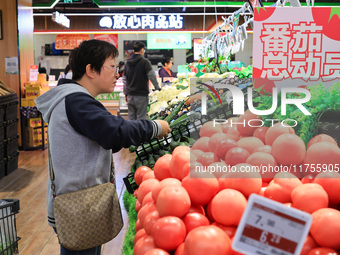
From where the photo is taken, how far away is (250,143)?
1450 mm

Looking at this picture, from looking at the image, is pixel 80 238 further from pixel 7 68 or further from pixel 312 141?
pixel 7 68

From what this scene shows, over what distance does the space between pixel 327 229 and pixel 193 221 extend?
403 mm

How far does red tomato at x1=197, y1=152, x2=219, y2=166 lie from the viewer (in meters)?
1.48

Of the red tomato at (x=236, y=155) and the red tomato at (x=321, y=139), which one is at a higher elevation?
the red tomato at (x=321, y=139)

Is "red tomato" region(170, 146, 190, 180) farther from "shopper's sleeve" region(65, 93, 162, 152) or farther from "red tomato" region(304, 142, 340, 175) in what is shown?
"red tomato" region(304, 142, 340, 175)

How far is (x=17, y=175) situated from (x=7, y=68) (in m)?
2.34

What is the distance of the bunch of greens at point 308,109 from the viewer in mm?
1438

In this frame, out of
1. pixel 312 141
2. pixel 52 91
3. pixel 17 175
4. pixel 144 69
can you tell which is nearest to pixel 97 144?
pixel 52 91

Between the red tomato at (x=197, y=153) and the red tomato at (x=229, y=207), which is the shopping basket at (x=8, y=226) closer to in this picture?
the red tomato at (x=197, y=153)

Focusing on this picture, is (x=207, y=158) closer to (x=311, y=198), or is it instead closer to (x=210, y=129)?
(x=210, y=129)

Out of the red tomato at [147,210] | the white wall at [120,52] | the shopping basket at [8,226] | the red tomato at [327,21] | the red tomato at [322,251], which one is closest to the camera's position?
the red tomato at [322,251]

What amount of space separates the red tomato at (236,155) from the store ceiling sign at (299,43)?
0.45 m

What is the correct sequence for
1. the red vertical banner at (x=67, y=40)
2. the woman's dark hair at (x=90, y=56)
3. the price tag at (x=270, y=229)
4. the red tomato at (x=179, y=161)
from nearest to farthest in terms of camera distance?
the price tag at (x=270, y=229), the red tomato at (x=179, y=161), the woman's dark hair at (x=90, y=56), the red vertical banner at (x=67, y=40)

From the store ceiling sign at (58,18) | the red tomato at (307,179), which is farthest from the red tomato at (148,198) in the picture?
the store ceiling sign at (58,18)
